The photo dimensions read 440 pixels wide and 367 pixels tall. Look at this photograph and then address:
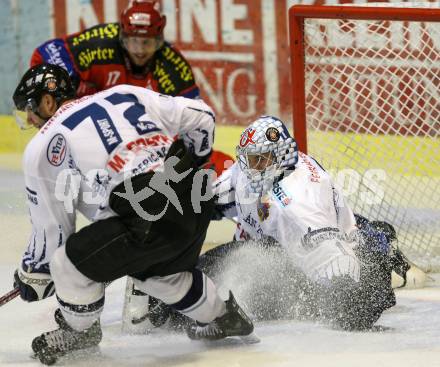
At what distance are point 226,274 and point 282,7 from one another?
2596mm

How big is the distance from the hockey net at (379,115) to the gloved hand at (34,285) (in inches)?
57.5

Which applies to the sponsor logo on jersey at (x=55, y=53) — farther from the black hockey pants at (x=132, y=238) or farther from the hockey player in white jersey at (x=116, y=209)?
the black hockey pants at (x=132, y=238)

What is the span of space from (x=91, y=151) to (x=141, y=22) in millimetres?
1917

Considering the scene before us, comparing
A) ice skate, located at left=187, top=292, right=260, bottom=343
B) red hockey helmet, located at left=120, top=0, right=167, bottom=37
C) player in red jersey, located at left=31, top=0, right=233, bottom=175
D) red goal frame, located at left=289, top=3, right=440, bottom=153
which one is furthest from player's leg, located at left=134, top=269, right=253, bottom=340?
red hockey helmet, located at left=120, top=0, right=167, bottom=37

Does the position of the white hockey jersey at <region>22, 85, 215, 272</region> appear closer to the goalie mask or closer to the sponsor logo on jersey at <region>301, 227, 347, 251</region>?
the goalie mask

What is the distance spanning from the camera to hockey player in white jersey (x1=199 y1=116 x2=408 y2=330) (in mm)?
3754

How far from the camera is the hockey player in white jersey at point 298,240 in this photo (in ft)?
12.3

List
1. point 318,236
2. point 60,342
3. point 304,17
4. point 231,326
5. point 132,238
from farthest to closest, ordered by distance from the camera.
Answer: point 304,17 → point 318,236 → point 231,326 → point 60,342 → point 132,238

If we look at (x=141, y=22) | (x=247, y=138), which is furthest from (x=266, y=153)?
(x=141, y=22)

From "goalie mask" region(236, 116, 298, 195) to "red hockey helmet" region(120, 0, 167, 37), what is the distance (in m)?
1.34

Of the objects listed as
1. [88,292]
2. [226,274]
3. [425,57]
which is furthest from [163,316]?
[425,57]

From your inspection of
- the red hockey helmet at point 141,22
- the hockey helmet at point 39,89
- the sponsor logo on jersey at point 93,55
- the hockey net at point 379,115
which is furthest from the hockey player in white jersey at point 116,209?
the sponsor logo on jersey at point 93,55

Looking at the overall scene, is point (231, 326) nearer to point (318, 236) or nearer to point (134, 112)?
point (318, 236)

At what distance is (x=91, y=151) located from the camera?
131 inches
